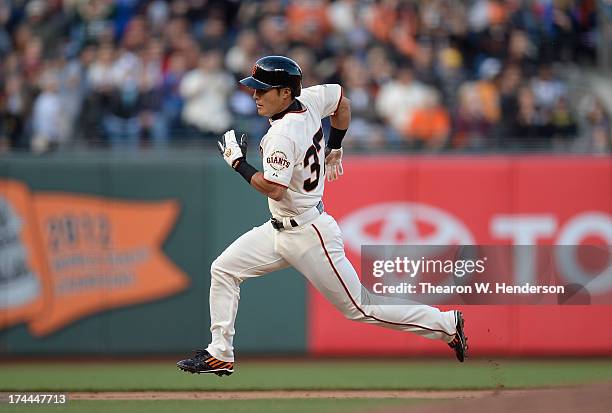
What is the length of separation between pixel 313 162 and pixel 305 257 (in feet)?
2.00

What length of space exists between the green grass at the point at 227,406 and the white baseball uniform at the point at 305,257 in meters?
0.45

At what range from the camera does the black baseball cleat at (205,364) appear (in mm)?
7077

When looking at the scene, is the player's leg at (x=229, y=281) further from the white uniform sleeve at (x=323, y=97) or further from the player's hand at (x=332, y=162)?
the white uniform sleeve at (x=323, y=97)

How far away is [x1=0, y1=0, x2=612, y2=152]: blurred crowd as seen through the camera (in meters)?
11.3

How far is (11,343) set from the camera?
10.2 meters

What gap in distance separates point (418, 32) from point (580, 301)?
4127mm

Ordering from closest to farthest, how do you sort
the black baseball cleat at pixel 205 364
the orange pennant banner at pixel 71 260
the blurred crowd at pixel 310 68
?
1. the black baseball cleat at pixel 205 364
2. the orange pennant banner at pixel 71 260
3. the blurred crowd at pixel 310 68

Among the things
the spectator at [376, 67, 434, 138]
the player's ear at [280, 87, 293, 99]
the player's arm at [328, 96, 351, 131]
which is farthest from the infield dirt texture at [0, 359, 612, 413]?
the spectator at [376, 67, 434, 138]

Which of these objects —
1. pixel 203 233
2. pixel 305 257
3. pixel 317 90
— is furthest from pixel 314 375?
pixel 317 90

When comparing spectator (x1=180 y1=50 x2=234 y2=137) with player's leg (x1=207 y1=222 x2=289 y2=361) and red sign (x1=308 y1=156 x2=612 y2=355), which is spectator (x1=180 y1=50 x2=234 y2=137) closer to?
red sign (x1=308 y1=156 x2=612 y2=355)

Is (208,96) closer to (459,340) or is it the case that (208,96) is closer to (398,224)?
(398,224)

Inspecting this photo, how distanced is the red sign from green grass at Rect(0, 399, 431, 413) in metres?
2.51

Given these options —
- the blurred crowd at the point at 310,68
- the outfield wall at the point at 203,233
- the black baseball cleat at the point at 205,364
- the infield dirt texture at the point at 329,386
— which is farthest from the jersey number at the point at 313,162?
the blurred crowd at the point at 310,68

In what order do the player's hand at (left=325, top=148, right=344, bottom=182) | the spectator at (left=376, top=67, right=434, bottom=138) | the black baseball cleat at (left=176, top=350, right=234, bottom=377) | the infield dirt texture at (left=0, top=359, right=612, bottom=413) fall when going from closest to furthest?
the infield dirt texture at (left=0, top=359, right=612, bottom=413) → the black baseball cleat at (left=176, top=350, right=234, bottom=377) → the player's hand at (left=325, top=148, right=344, bottom=182) → the spectator at (left=376, top=67, right=434, bottom=138)
